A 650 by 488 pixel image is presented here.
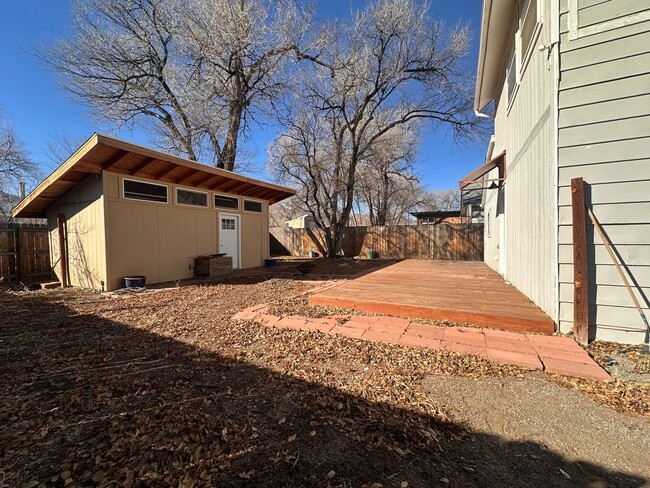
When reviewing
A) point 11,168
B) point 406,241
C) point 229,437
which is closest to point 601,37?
point 229,437

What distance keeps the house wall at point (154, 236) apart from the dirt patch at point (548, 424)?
6.90m

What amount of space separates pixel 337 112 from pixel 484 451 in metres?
13.8

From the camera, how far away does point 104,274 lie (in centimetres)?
617

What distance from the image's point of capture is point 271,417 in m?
1.83

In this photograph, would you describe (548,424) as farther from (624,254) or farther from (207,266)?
(207,266)

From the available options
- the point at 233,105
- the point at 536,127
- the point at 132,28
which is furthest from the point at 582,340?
the point at 132,28

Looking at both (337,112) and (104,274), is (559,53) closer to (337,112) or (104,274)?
(104,274)

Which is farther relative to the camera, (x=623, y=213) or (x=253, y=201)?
(x=253, y=201)

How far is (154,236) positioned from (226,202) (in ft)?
8.89

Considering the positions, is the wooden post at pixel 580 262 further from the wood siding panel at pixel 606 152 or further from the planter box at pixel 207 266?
the planter box at pixel 207 266

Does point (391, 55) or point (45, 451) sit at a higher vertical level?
point (391, 55)

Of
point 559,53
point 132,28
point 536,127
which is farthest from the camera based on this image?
point 132,28

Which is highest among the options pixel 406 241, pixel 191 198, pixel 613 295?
pixel 191 198

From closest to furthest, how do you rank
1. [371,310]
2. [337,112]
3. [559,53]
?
[559,53] < [371,310] < [337,112]
